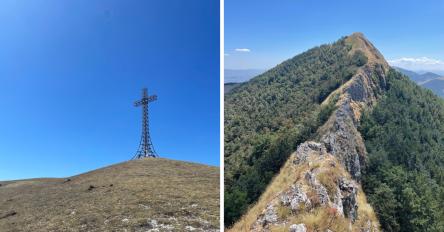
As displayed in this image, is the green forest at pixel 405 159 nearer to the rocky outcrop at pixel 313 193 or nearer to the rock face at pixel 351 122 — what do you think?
the rock face at pixel 351 122

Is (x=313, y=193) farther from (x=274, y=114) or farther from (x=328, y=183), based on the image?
(x=274, y=114)

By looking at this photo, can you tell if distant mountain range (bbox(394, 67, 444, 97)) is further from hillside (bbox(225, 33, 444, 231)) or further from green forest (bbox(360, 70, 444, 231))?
green forest (bbox(360, 70, 444, 231))

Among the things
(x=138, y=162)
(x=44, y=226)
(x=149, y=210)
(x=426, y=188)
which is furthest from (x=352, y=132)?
(x=44, y=226)

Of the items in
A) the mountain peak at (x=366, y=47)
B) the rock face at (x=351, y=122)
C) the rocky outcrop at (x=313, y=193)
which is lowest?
the rocky outcrop at (x=313, y=193)

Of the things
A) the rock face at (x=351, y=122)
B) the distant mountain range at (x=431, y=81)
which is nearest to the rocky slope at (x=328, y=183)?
the rock face at (x=351, y=122)

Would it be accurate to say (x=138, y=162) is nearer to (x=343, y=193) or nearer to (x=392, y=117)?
(x=343, y=193)

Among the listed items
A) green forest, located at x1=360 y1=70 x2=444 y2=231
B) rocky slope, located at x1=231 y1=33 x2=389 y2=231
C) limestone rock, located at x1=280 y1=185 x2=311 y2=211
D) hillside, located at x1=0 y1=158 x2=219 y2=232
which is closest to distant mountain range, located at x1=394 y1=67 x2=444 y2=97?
green forest, located at x1=360 y1=70 x2=444 y2=231

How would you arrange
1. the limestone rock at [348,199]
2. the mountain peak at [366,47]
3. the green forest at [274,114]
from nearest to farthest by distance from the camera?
the limestone rock at [348,199], the green forest at [274,114], the mountain peak at [366,47]
